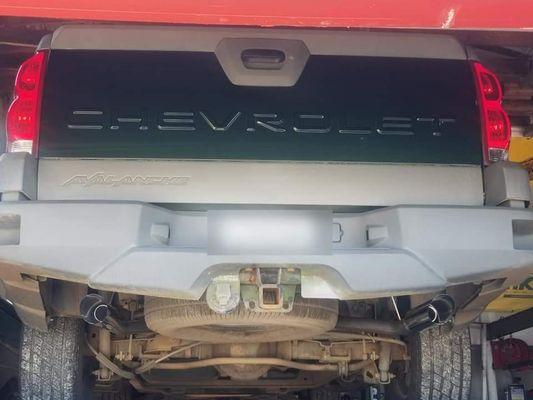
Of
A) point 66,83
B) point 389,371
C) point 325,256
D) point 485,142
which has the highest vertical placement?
point 66,83

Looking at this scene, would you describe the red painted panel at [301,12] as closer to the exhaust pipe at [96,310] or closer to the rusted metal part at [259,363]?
the exhaust pipe at [96,310]

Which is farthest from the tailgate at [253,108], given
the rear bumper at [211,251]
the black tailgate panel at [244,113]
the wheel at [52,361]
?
the wheel at [52,361]

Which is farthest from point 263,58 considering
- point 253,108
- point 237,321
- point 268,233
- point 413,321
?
point 413,321

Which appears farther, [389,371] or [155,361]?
[389,371]

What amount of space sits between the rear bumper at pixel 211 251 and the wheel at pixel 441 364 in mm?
754

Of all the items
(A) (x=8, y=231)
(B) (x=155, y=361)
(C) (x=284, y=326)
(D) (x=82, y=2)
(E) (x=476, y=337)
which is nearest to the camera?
(D) (x=82, y=2)

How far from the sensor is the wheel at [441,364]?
3.88 m

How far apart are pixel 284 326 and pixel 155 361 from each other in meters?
0.85

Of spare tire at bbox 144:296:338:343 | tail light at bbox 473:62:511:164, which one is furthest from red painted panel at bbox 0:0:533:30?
spare tire at bbox 144:296:338:343

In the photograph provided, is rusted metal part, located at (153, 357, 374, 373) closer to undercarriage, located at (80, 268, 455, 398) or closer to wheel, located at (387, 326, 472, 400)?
undercarriage, located at (80, 268, 455, 398)

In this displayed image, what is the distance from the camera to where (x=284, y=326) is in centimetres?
348

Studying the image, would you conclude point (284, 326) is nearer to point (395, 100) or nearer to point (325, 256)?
point (325, 256)

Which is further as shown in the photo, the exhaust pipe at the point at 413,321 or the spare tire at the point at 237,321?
the exhaust pipe at the point at 413,321

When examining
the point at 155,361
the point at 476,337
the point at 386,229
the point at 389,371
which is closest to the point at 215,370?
the point at 155,361
